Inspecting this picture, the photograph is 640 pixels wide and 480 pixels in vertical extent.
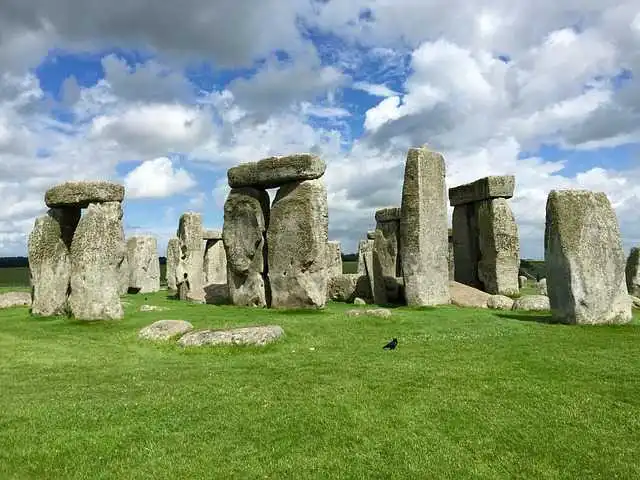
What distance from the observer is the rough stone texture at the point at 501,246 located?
76.4ft

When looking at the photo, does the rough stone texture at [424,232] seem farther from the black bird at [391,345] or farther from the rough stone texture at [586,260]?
the black bird at [391,345]

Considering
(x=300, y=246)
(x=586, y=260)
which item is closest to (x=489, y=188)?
(x=300, y=246)

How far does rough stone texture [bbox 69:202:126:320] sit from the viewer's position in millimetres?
15586

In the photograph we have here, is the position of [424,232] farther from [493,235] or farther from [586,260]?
[586,260]

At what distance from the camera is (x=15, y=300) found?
21312 millimetres

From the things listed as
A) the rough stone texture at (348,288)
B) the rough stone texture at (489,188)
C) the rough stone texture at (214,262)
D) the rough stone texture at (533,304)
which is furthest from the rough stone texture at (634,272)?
the rough stone texture at (214,262)

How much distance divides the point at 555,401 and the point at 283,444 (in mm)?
3666

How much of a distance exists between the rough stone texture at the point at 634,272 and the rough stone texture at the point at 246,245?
15747 millimetres

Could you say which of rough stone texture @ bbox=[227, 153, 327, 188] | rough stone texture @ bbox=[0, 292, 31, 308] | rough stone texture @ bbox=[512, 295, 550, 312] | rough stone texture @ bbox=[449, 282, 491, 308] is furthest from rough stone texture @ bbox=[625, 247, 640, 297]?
rough stone texture @ bbox=[0, 292, 31, 308]

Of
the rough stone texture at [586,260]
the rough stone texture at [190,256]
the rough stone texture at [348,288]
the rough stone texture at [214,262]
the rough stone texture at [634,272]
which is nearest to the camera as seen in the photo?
the rough stone texture at [586,260]

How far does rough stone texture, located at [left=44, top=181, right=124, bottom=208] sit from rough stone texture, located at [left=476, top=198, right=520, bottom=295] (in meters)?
14.6

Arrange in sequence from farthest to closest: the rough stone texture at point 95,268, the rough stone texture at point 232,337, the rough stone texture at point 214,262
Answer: the rough stone texture at point 214,262 → the rough stone texture at point 95,268 → the rough stone texture at point 232,337

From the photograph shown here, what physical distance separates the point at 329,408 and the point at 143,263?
26436 mm

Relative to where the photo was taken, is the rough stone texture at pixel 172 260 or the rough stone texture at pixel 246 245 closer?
the rough stone texture at pixel 246 245
